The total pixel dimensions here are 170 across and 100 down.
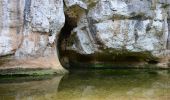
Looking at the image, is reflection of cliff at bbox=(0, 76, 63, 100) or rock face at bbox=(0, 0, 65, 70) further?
rock face at bbox=(0, 0, 65, 70)

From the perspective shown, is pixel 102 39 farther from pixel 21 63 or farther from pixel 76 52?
pixel 21 63

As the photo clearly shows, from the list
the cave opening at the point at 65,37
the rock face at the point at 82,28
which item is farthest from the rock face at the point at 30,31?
the cave opening at the point at 65,37

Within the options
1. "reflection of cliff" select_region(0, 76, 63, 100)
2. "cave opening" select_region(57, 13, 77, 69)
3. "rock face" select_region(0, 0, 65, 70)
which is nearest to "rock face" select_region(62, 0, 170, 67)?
"cave opening" select_region(57, 13, 77, 69)

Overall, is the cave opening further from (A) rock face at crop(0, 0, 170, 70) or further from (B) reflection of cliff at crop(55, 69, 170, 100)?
(B) reflection of cliff at crop(55, 69, 170, 100)

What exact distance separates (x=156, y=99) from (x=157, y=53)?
6.10 meters

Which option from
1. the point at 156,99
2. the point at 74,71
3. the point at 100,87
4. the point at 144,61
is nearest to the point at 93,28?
the point at 74,71

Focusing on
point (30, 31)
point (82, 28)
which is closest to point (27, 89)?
point (30, 31)

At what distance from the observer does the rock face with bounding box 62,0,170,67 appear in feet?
39.9

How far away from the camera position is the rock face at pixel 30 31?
9375mm

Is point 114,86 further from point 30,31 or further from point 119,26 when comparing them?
point 119,26

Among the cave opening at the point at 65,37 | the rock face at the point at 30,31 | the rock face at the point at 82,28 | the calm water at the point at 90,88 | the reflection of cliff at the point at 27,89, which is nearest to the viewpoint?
the reflection of cliff at the point at 27,89

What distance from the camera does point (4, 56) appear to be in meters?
9.56

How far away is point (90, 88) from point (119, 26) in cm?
423

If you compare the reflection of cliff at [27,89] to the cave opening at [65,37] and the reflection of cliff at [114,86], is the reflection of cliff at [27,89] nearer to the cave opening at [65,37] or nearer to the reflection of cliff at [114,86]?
the reflection of cliff at [114,86]
